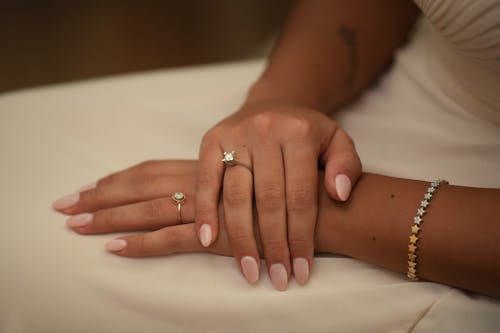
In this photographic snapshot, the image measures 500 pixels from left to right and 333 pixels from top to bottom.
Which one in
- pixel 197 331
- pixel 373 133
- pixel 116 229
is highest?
pixel 373 133

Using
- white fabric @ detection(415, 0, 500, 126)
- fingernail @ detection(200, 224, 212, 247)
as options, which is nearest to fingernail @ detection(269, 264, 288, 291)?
fingernail @ detection(200, 224, 212, 247)

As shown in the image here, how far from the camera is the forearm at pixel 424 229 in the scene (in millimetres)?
628

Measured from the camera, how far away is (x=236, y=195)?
0.72 m

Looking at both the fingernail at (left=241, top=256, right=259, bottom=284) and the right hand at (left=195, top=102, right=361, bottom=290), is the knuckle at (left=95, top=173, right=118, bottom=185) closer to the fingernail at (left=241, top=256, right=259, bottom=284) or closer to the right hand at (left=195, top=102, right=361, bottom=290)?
the right hand at (left=195, top=102, right=361, bottom=290)

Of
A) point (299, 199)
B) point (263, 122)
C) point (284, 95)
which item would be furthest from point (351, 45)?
point (299, 199)

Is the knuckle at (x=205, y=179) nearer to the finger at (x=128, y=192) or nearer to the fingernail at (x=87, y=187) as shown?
the finger at (x=128, y=192)

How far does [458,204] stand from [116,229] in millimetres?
546

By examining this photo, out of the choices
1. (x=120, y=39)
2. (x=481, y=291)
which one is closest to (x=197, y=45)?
(x=120, y=39)

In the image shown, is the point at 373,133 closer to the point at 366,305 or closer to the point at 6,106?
the point at 366,305

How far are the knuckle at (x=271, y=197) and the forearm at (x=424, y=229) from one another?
0.27 ft

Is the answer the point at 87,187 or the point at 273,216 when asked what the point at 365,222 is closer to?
the point at 273,216

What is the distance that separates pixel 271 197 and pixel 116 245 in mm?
264

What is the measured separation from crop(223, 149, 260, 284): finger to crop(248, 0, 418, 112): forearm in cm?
30

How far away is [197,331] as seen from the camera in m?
0.69
